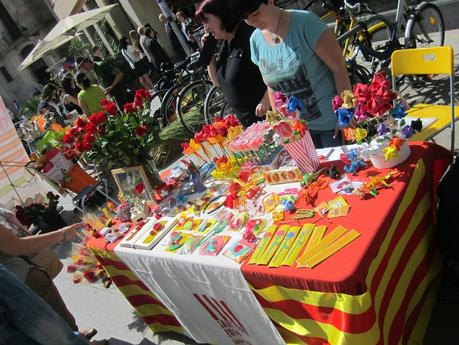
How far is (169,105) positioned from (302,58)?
4.88 meters

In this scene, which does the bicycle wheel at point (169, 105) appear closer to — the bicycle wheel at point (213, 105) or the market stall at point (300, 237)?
the bicycle wheel at point (213, 105)

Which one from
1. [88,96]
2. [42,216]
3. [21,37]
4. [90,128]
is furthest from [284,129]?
[21,37]

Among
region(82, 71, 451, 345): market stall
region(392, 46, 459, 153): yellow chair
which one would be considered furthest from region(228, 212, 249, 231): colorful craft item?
region(392, 46, 459, 153): yellow chair

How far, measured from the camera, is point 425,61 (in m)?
2.46

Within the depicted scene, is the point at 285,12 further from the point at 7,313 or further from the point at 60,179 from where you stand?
the point at 60,179

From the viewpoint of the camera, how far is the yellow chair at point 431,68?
89.0 inches

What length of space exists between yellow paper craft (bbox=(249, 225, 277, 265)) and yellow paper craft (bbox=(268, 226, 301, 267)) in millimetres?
76

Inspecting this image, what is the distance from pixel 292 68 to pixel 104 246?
1.56 meters

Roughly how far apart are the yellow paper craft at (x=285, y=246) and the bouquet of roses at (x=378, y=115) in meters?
0.50

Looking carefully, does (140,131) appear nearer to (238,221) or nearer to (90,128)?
(90,128)

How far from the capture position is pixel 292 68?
7.14 feet

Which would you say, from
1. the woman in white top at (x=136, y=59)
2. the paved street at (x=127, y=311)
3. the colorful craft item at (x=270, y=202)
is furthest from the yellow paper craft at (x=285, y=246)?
the woman in white top at (x=136, y=59)

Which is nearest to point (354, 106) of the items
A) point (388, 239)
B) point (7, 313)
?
point (388, 239)

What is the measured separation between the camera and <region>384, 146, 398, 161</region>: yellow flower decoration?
1749mm
